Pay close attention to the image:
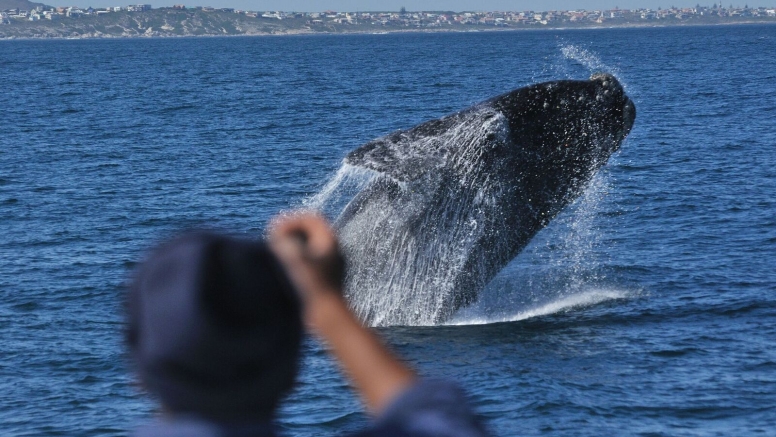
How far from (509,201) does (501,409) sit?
87.1 inches

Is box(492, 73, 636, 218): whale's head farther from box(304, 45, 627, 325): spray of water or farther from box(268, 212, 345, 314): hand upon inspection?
box(268, 212, 345, 314): hand

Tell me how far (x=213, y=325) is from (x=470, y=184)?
31.4ft

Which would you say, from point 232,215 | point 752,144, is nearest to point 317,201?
point 232,215

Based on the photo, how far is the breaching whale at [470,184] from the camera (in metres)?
10.7

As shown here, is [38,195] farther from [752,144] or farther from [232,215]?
[752,144]

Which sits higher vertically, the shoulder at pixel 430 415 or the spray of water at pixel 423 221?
the shoulder at pixel 430 415

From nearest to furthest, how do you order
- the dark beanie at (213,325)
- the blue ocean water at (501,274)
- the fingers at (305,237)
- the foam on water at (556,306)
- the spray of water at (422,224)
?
the dark beanie at (213,325) < the fingers at (305,237) < the blue ocean water at (501,274) < the spray of water at (422,224) < the foam on water at (556,306)

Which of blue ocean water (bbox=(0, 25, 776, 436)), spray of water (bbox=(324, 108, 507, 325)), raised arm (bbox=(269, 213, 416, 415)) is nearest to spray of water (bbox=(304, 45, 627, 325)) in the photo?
spray of water (bbox=(324, 108, 507, 325))

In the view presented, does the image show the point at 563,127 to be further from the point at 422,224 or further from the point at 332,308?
the point at 332,308

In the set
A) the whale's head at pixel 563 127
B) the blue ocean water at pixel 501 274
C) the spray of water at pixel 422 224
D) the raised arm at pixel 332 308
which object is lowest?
the blue ocean water at pixel 501 274

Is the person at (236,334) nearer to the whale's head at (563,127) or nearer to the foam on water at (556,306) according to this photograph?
the whale's head at (563,127)

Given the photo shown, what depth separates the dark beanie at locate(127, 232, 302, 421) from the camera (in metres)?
1.67

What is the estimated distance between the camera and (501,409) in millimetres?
10344

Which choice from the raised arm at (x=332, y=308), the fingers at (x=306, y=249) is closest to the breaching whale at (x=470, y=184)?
the raised arm at (x=332, y=308)
